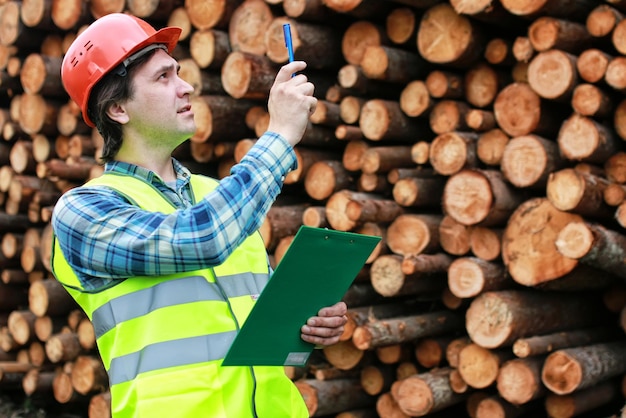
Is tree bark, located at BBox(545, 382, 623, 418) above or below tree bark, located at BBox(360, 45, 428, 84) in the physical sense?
below

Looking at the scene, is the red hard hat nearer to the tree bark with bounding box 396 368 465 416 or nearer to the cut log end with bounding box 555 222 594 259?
the cut log end with bounding box 555 222 594 259

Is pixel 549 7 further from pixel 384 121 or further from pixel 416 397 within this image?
pixel 416 397

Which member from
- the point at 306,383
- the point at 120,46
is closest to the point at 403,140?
the point at 306,383

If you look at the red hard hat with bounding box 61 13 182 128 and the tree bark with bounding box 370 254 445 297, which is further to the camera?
the tree bark with bounding box 370 254 445 297

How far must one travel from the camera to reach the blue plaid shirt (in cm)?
166

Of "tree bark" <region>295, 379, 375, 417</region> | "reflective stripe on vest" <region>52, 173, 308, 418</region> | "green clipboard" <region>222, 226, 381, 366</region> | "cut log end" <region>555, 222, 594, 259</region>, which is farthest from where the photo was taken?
"tree bark" <region>295, 379, 375, 417</region>

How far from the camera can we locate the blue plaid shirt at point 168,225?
1.66 meters

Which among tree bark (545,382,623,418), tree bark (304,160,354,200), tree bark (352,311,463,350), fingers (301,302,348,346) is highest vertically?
fingers (301,302,348,346)

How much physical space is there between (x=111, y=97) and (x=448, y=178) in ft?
6.44

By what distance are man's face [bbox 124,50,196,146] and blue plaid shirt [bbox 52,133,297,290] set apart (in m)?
0.26

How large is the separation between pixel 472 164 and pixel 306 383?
124cm

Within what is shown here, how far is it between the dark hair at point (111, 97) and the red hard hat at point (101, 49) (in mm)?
19

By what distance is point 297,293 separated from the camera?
5.71 feet

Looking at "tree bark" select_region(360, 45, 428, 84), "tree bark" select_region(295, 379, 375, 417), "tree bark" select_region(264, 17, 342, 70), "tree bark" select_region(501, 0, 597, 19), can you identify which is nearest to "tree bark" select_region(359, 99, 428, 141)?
"tree bark" select_region(360, 45, 428, 84)
